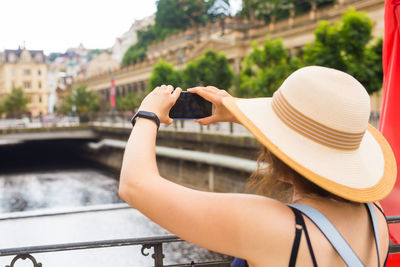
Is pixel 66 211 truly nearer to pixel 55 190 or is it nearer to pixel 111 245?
pixel 111 245

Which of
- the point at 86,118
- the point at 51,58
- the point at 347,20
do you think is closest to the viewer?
the point at 347,20

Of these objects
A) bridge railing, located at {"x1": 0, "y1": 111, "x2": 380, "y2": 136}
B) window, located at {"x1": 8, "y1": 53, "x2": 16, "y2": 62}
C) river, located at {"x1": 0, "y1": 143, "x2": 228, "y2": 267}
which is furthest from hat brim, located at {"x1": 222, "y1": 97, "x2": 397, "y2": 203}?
window, located at {"x1": 8, "y1": 53, "x2": 16, "y2": 62}

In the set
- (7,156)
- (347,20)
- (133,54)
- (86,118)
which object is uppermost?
(133,54)

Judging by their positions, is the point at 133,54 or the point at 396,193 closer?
the point at 396,193

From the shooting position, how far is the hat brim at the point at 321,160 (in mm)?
1181

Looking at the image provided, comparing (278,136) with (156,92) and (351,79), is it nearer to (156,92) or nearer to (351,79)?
(351,79)

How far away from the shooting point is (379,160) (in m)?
1.37

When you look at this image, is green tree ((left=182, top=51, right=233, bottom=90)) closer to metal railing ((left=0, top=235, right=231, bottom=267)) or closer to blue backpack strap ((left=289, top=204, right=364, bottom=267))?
metal railing ((left=0, top=235, right=231, bottom=267))

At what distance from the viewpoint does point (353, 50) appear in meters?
18.8

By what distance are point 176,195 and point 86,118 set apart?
3738 cm

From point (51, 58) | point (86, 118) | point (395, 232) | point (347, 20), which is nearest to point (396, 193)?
point (395, 232)

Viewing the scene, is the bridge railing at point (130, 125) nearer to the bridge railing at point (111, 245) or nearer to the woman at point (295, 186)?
the bridge railing at point (111, 245)

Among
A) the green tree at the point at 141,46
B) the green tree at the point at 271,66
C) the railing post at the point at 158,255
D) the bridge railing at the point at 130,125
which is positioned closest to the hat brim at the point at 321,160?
the railing post at the point at 158,255

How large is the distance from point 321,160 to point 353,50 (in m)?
19.2
